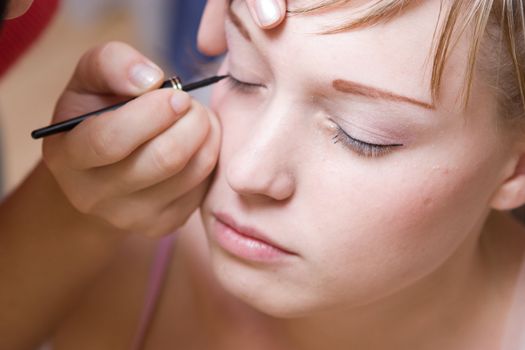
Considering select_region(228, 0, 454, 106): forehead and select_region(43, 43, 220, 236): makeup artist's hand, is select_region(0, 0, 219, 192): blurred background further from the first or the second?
select_region(228, 0, 454, 106): forehead

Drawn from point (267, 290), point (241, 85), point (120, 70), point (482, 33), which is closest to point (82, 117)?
point (120, 70)

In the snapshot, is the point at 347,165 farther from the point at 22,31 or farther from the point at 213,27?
the point at 22,31

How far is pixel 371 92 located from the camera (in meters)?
0.88

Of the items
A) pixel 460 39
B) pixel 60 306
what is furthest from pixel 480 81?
pixel 60 306

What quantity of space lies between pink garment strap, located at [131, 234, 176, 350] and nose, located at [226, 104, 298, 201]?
15.0 inches

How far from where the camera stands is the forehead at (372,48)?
2.84ft

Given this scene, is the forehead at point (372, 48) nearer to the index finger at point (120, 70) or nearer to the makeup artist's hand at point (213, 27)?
the makeup artist's hand at point (213, 27)

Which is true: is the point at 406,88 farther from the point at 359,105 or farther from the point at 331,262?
the point at 331,262

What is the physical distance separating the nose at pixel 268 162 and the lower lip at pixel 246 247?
0.25 feet

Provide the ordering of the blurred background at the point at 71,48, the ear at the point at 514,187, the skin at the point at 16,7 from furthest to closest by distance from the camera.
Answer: the blurred background at the point at 71,48 < the ear at the point at 514,187 < the skin at the point at 16,7

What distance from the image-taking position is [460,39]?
872mm

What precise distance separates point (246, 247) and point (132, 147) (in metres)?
0.18

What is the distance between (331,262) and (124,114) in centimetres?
29

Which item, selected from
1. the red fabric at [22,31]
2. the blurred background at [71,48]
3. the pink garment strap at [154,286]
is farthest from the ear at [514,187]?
the blurred background at [71,48]
